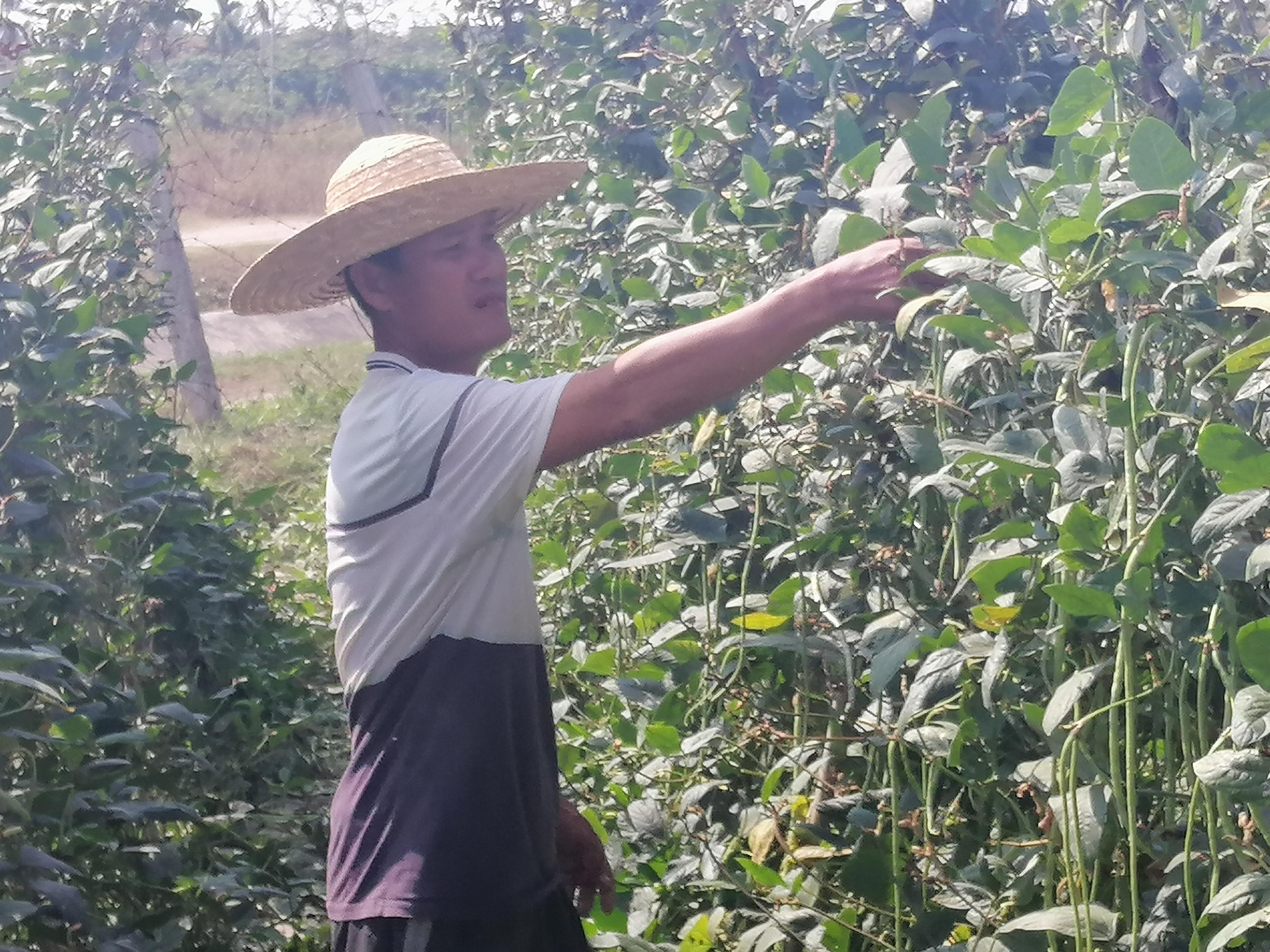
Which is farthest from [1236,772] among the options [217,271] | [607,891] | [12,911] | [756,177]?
[217,271]

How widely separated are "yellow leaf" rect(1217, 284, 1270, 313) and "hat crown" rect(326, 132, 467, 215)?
3.05 ft

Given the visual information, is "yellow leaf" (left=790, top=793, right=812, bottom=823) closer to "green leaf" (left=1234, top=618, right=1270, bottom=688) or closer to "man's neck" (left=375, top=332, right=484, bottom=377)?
"man's neck" (left=375, top=332, right=484, bottom=377)

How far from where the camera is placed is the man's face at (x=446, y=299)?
5.67 ft

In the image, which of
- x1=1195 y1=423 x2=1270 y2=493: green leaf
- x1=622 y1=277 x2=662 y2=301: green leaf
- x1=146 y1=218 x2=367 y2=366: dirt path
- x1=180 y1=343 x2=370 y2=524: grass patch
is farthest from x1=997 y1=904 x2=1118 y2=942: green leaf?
x1=146 y1=218 x2=367 y2=366: dirt path

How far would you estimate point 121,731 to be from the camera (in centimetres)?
243

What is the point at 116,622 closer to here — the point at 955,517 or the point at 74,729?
the point at 74,729

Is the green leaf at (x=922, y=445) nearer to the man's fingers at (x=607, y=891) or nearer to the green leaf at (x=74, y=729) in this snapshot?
the man's fingers at (x=607, y=891)

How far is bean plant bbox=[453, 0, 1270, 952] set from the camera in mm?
1193

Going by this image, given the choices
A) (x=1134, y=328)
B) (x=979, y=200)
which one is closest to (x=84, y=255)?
(x=979, y=200)

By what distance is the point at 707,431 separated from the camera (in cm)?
195

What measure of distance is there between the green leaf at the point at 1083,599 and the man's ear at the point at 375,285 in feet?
3.00

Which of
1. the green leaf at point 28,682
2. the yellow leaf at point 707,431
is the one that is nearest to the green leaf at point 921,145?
the yellow leaf at point 707,431

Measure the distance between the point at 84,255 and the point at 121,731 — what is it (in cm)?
188

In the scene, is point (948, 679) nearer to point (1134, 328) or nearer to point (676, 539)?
point (1134, 328)
